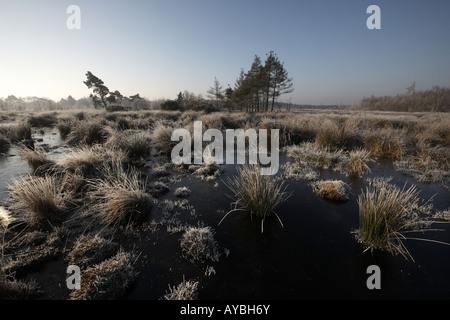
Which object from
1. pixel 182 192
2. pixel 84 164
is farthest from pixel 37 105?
pixel 182 192

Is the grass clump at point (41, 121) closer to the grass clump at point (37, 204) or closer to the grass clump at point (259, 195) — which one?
the grass clump at point (37, 204)

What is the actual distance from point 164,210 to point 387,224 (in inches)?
149

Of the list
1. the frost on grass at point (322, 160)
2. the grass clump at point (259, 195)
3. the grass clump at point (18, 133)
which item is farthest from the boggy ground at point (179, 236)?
the grass clump at point (18, 133)

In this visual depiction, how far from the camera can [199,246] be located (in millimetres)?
2627

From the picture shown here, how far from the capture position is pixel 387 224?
100.0 inches

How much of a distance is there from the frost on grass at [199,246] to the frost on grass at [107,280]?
2.33 ft

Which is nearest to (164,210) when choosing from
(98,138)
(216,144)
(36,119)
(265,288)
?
(265,288)

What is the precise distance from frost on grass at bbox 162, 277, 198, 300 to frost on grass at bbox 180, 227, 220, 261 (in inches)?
18.4

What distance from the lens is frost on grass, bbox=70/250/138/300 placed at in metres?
1.98

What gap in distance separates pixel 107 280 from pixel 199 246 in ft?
3.74

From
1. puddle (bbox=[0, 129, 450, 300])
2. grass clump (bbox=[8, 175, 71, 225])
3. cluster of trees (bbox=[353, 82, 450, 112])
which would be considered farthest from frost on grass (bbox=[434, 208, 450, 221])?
cluster of trees (bbox=[353, 82, 450, 112])

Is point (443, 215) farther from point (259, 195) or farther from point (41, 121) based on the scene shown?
point (41, 121)
